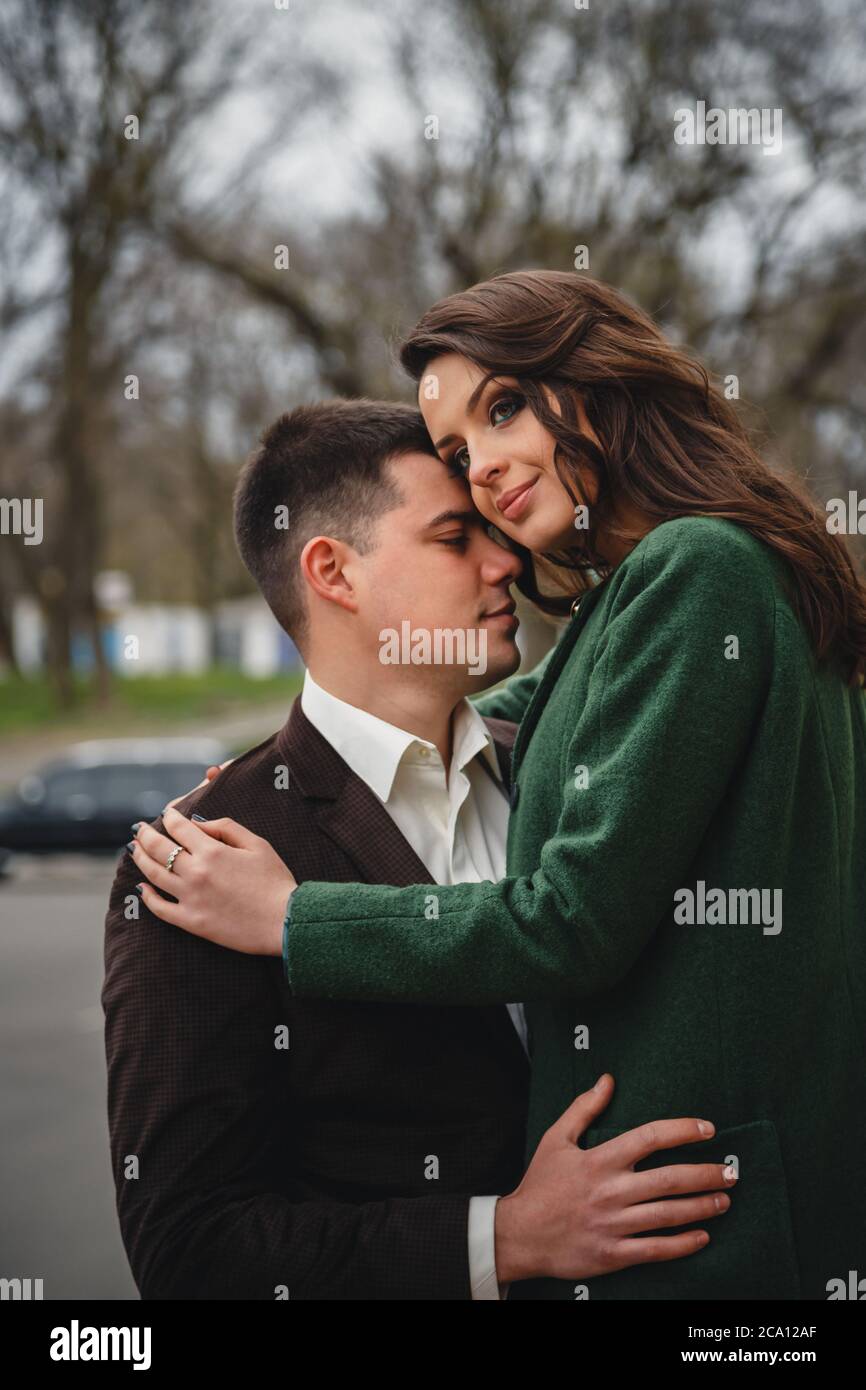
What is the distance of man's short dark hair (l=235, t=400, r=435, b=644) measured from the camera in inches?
88.1

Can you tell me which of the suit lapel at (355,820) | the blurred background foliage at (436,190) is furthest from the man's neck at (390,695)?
the blurred background foliage at (436,190)

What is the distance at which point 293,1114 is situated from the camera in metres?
1.89

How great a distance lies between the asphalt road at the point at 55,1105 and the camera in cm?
544

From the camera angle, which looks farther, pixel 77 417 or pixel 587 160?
pixel 77 417

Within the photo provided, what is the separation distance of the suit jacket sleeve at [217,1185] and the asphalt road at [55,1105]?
3462 mm

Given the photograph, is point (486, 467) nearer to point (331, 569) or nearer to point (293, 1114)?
point (331, 569)

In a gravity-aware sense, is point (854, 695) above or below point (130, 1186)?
above

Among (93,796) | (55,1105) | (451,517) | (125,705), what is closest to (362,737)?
(451,517)

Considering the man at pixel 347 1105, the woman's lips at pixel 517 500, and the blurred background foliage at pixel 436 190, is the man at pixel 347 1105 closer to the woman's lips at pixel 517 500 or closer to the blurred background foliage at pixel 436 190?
the woman's lips at pixel 517 500

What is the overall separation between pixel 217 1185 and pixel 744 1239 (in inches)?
27.2

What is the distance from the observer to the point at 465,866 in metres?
2.14

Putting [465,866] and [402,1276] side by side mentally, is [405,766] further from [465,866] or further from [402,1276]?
[402,1276]
